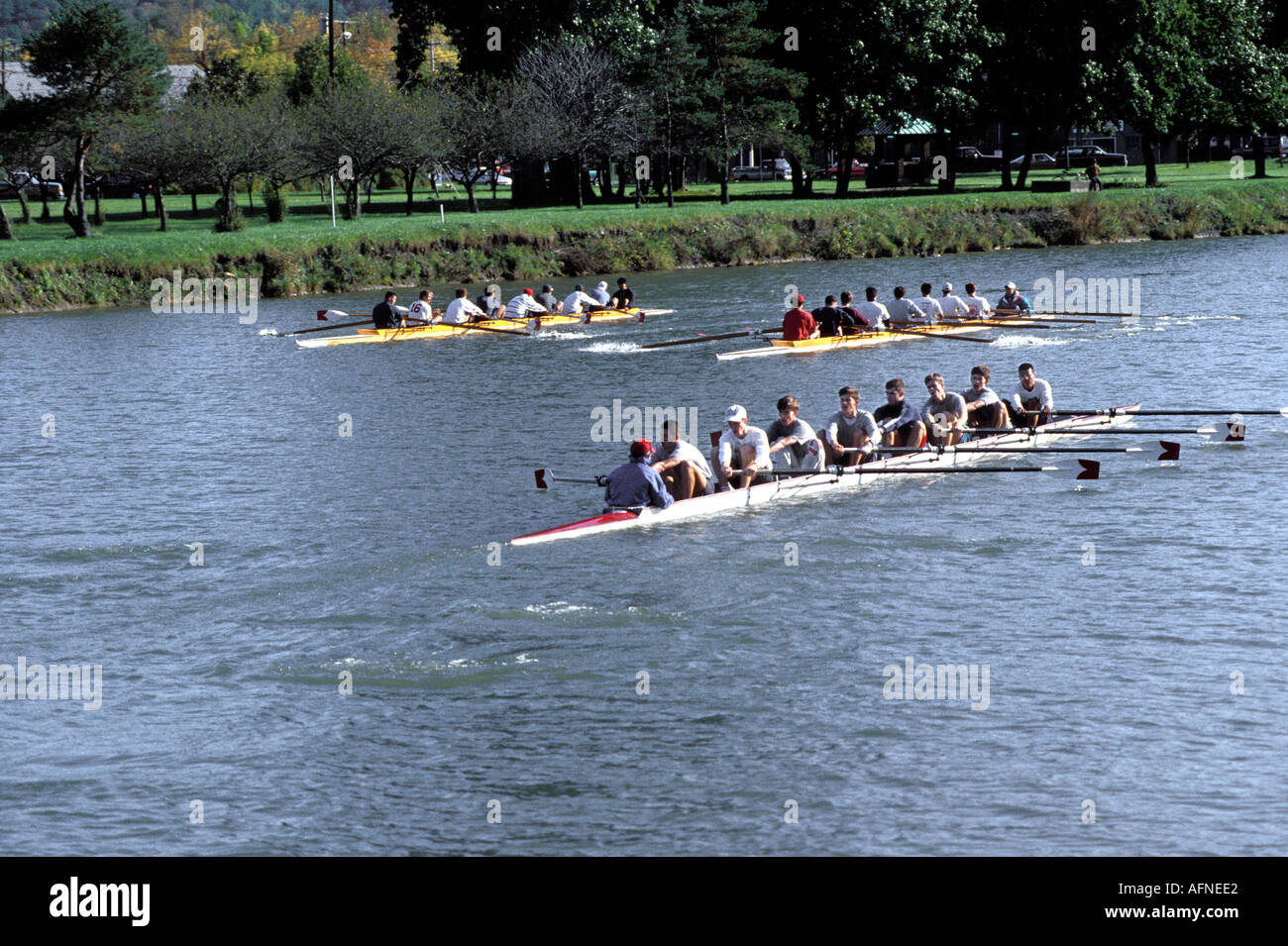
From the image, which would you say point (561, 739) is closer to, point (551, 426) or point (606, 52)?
point (551, 426)

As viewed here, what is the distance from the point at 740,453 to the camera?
21.3m

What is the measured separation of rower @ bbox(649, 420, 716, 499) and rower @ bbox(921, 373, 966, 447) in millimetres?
4310

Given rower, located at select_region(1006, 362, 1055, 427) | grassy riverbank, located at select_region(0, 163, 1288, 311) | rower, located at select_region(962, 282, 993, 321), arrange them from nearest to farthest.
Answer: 1. rower, located at select_region(1006, 362, 1055, 427)
2. rower, located at select_region(962, 282, 993, 321)
3. grassy riverbank, located at select_region(0, 163, 1288, 311)

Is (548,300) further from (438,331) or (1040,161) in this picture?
(1040,161)

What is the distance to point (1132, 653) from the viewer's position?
596 inches

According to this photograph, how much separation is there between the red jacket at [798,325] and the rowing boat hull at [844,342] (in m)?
0.17

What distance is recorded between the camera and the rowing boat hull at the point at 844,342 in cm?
3738

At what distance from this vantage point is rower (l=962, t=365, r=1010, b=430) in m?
24.2

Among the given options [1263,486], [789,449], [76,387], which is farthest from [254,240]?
[1263,486]

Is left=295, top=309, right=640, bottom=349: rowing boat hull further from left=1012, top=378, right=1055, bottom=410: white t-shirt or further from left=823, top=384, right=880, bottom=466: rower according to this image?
left=823, top=384, right=880, bottom=466: rower

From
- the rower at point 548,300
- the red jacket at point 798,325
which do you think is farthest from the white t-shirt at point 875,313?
the rower at point 548,300

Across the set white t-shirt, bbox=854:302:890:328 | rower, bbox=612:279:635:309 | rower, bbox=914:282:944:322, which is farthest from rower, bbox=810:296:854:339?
rower, bbox=612:279:635:309
